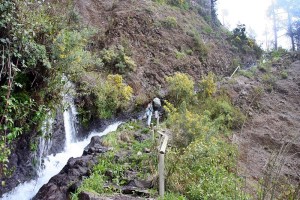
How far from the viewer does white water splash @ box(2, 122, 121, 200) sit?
22.4 ft

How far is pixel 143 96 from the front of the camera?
13086mm

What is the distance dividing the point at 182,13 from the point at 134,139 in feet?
47.9

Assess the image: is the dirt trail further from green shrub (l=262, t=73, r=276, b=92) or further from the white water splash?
the white water splash

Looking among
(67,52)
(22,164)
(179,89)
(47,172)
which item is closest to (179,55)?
(179,89)

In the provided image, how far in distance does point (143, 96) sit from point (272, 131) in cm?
624

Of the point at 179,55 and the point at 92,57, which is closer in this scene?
the point at 92,57

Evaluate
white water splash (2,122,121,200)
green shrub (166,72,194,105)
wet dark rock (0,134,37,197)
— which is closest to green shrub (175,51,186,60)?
green shrub (166,72,194,105)

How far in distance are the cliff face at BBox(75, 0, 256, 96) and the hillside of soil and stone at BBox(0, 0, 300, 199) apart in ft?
0.25

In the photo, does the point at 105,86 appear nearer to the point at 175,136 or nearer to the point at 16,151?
the point at 175,136

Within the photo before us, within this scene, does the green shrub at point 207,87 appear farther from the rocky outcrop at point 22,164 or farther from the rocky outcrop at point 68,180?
the rocky outcrop at point 22,164

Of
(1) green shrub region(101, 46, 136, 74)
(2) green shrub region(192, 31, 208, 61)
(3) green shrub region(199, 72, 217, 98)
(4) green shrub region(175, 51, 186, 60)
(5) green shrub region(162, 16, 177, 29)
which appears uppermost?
(5) green shrub region(162, 16, 177, 29)

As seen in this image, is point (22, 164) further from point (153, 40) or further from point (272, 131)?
point (153, 40)

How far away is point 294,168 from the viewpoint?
1079 cm

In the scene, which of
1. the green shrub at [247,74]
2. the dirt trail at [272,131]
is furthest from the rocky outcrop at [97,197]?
the green shrub at [247,74]
